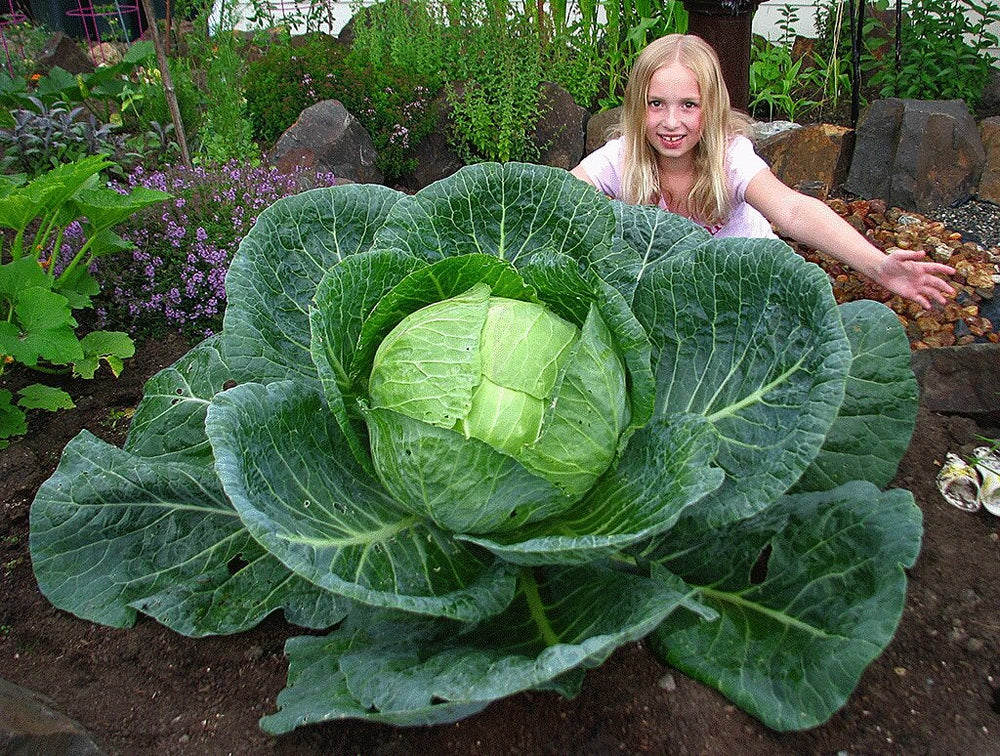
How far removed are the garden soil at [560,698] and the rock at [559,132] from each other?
4.55 metres

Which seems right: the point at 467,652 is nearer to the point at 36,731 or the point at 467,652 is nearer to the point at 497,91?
the point at 36,731

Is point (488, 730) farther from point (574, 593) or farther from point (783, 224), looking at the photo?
point (783, 224)

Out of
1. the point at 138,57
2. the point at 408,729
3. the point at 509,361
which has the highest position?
the point at 138,57

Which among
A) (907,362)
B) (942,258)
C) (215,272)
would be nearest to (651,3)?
(942,258)

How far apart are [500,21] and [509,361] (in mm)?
5675

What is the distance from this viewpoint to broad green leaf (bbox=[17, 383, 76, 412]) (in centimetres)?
291

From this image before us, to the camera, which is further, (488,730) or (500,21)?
(500,21)

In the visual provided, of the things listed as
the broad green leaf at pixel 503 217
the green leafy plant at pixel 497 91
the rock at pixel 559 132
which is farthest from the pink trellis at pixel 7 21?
the broad green leaf at pixel 503 217

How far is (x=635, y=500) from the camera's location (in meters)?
1.71

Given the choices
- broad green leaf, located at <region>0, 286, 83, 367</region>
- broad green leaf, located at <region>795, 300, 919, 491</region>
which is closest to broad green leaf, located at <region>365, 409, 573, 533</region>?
broad green leaf, located at <region>795, 300, 919, 491</region>

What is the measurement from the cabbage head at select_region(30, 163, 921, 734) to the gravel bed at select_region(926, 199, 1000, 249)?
10.9 ft

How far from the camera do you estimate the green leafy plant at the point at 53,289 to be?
2.78 meters

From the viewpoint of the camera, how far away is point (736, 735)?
5.68 feet

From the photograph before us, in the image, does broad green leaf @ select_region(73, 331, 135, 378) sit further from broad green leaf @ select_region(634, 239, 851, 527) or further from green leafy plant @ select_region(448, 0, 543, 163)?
green leafy plant @ select_region(448, 0, 543, 163)
